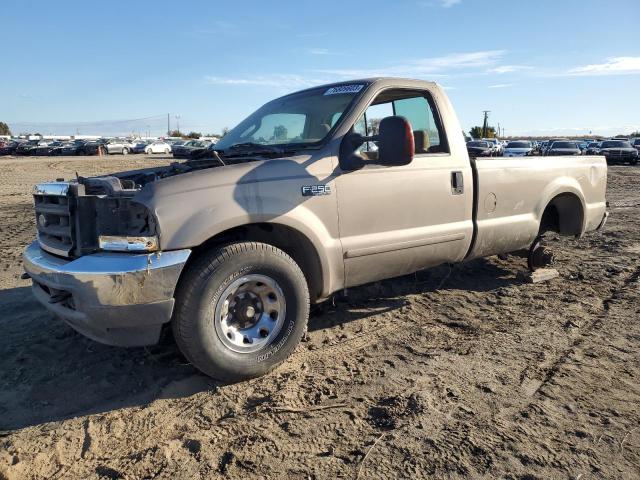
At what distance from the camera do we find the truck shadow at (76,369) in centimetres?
313

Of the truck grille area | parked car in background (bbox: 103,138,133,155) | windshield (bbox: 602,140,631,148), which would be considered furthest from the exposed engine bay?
parked car in background (bbox: 103,138,133,155)

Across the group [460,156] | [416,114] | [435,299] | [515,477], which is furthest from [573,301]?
[515,477]

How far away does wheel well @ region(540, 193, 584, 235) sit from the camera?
19.0 feet

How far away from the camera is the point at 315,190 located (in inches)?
141

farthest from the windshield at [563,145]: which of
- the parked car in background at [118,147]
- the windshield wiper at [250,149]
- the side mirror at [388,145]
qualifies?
the parked car in background at [118,147]

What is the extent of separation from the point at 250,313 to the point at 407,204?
1603 millimetres

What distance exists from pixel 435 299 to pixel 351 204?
1854mm

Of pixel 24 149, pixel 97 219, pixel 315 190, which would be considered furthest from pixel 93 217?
pixel 24 149

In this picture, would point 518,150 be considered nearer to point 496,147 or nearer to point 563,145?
point 563,145

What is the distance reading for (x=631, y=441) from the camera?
270 centimetres

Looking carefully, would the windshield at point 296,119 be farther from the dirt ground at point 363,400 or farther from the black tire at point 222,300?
the dirt ground at point 363,400

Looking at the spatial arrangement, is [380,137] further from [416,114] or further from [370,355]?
[370,355]

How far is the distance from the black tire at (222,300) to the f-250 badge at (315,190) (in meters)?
0.47

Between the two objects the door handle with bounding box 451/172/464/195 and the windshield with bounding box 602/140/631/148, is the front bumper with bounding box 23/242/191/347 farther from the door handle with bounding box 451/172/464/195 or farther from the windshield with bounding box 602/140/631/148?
the windshield with bounding box 602/140/631/148
